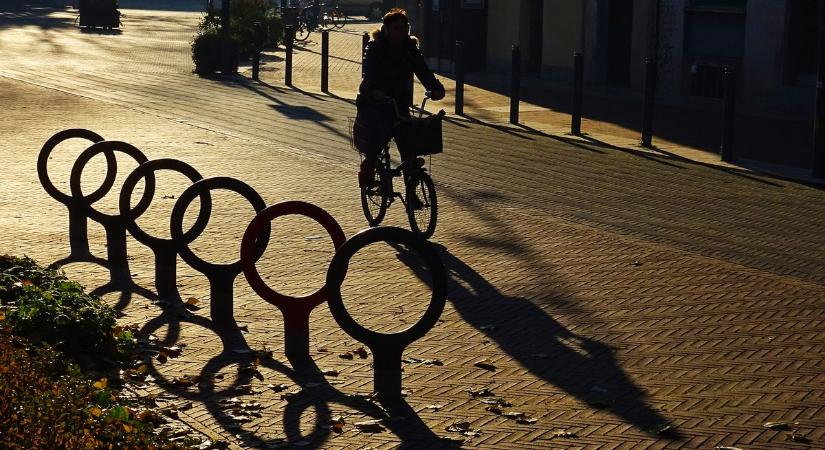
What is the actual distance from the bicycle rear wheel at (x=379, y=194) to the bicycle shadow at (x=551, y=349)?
169cm

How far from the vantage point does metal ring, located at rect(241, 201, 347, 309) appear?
8227 millimetres

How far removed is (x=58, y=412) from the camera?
235 inches

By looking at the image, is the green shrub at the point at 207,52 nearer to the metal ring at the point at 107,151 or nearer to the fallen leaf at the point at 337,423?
the metal ring at the point at 107,151

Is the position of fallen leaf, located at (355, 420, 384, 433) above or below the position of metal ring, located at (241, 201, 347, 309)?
below

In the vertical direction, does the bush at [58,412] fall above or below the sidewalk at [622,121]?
above

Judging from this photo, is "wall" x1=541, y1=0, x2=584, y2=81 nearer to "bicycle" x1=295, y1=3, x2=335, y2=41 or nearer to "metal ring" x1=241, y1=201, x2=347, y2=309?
"bicycle" x1=295, y1=3, x2=335, y2=41

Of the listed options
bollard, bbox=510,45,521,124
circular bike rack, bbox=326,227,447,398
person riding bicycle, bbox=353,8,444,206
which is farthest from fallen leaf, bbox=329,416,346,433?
bollard, bbox=510,45,521,124

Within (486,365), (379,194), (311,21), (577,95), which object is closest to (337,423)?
(486,365)

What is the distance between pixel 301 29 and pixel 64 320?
35.3m

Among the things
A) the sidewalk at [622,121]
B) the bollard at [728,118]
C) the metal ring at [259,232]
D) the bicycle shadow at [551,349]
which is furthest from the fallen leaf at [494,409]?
the bollard at [728,118]

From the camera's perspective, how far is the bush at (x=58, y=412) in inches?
220

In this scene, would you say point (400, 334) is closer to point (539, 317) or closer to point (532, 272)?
point (539, 317)

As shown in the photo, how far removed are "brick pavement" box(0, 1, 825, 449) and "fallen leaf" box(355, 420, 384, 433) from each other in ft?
0.17

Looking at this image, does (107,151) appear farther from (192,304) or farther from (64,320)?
(64,320)
